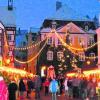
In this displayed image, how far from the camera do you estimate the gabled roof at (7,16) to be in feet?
180

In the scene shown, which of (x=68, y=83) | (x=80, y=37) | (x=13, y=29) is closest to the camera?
(x=68, y=83)

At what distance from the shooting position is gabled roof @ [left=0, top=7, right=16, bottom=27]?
180ft

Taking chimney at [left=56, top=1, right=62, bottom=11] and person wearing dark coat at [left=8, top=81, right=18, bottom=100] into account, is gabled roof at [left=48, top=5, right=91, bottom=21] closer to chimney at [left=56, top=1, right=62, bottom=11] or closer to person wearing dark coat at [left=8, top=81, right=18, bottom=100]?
chimney at [left=56, top=1, right=62, bottom=11]

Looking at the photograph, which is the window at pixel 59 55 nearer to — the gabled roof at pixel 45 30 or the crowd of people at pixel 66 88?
the gabled roof at pixel 45 30

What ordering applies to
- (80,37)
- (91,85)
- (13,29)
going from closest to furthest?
(91,85) < (13,29) < (80,37)

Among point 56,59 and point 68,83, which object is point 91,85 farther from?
point 56,59

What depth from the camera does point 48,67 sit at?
2470 inches

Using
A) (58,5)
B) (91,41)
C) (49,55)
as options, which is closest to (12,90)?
(49,55)

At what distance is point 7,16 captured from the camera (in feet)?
184

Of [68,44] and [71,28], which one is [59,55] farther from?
[71,28]

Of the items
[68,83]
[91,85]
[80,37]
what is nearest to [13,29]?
[80,37]

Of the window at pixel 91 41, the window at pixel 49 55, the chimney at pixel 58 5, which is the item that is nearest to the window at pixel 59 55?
the window at pixel 49 55

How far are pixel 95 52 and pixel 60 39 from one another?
4.88 meters

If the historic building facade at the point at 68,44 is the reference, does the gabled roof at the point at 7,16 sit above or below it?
above
